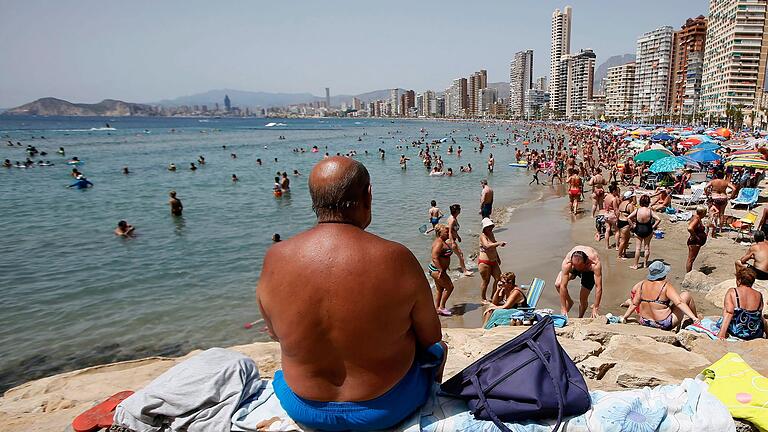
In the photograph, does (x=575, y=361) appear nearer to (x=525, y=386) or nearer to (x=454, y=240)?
(x=525, y=386)

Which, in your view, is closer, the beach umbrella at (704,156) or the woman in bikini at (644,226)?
the woman in bikini at (644,226)

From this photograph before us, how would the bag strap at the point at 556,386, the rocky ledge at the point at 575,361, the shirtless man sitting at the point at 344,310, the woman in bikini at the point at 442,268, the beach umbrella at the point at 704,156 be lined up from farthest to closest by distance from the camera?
the beach umbrella at the point at 704,156 < the woman in bikini at the point at 442,268 < the rocky ledge at the point at 575,361 < the bag strap at the point at 556,386 < the shirtless man sitting at the point at 344,310

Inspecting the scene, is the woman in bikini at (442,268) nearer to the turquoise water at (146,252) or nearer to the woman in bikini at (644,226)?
the turquoise water at (146,252)

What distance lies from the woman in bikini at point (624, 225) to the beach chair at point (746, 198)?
5.23 meters

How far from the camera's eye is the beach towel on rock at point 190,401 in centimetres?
217

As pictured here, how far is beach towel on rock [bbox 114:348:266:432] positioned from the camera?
2168mm

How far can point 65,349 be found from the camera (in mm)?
6555

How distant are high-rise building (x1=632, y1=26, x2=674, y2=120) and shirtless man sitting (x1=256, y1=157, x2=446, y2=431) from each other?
12252 centimetres

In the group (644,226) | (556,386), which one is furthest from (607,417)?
(644,226)

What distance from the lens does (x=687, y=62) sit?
100 metres

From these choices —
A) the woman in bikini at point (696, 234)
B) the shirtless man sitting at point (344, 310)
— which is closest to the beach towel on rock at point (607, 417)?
the shirtless man sitting at point (344, 310)

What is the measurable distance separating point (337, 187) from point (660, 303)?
4790mm

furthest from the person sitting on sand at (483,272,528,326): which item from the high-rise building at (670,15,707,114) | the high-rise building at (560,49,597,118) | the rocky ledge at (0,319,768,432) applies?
the high-rise building at (560,49,597,118)

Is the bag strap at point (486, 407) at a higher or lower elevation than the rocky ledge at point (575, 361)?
higher
